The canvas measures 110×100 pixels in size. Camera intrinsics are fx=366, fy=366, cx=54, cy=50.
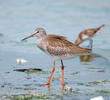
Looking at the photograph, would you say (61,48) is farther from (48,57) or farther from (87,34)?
(87,34)

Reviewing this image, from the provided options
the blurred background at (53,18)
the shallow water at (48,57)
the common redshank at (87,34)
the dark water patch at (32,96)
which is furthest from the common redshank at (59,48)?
the common redshank at (87,34)

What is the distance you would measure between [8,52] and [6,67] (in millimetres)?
2226

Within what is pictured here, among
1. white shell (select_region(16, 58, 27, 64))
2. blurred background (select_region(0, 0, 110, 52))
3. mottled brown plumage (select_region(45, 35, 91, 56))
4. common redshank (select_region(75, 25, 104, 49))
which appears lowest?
white shell (select_region(16, 58, 27, 64))

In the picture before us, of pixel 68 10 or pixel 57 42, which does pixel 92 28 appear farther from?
pixel 57 42

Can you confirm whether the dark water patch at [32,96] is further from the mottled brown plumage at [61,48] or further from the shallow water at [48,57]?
the mottled brown plumage at [61,48]

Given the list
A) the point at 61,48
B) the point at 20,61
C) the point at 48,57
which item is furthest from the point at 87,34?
the point at 61,48

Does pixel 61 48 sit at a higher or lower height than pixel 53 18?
lower

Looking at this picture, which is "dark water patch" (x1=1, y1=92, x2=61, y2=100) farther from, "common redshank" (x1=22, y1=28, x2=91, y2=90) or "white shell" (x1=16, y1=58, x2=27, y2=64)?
"white shell" (x1=16, y1=58, x2=27, y2=64)

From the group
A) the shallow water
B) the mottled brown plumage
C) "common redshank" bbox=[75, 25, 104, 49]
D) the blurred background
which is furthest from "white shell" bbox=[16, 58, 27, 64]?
"common redshank" bbox=[75, 25, 104, 49]

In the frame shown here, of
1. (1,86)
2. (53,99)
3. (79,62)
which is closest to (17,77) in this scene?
(1,86)

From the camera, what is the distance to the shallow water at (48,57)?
8923 mm

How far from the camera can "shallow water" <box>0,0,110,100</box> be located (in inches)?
351

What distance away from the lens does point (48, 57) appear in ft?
42.6

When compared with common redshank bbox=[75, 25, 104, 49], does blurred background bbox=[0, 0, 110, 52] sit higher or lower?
higher
